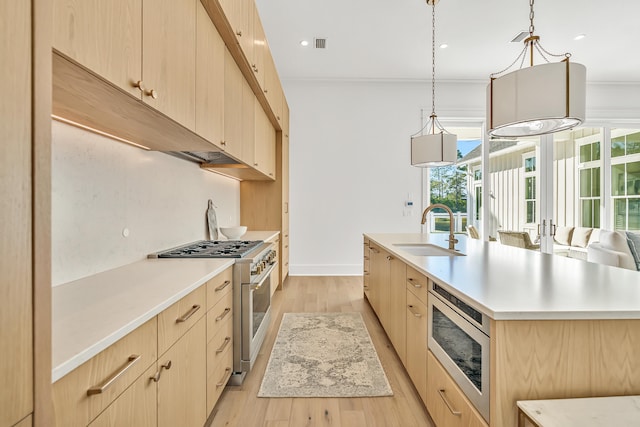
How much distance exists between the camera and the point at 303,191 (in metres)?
5.05

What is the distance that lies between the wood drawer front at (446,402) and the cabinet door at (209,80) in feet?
5.36

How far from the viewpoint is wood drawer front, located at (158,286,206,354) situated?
106cm

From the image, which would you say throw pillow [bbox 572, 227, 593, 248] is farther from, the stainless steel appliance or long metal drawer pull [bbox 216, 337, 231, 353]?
long metal drawer pull [bbox 216, 337, 231, 353]

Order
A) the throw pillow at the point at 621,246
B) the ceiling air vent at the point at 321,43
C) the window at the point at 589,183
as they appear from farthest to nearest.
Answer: the window at the point at 589,183 → the ceiling air vent at the point at 321,43 → the throw pillow at the point at 621,246

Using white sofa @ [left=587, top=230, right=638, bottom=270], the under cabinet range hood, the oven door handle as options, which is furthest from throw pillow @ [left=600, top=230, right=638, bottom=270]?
the under cabinet range hood

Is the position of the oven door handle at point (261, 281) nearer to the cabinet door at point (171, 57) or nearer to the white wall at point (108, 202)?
the white wall at point (108, 202)

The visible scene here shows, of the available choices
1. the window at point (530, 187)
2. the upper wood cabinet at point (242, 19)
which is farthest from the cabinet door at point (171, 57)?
the window at point (530, 187)

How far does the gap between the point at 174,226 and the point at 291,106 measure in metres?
3.37

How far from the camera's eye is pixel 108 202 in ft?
5.07

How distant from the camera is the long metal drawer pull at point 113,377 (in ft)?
2.37

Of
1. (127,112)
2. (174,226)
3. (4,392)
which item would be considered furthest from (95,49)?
(174,226)

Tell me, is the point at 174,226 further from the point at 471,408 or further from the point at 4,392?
the point at 471,408

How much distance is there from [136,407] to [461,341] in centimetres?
116

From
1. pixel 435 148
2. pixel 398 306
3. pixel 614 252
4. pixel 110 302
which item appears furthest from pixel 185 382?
pixel 614 252
